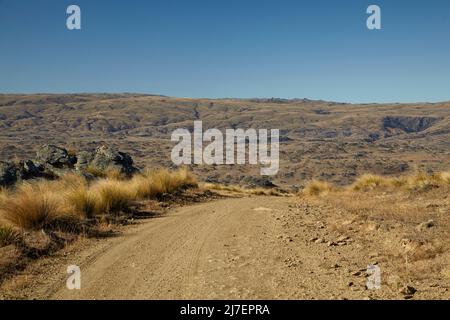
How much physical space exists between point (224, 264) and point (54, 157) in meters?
16.3

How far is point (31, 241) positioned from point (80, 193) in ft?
11.2

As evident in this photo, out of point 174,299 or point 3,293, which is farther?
point 3,293

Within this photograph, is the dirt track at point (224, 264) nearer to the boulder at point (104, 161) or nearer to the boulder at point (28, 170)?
the boulder at point (28, 170)

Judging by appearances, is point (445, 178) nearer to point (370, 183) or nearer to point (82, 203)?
point (370, 183)

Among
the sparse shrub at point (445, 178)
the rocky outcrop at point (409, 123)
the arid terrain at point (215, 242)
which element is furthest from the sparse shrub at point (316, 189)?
the rocky outcrop at point (409, 123)

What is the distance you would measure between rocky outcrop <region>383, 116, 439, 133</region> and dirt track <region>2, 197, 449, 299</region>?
17387cm

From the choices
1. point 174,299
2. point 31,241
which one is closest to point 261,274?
point 174,299

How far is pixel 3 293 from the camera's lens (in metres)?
6.71

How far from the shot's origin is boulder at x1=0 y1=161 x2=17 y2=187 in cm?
1727

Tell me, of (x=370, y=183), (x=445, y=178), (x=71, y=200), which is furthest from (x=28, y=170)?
(x=445, y=178)

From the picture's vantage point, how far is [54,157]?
Result: 72.5 feet

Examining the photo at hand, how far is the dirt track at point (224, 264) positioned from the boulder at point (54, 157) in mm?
11313
